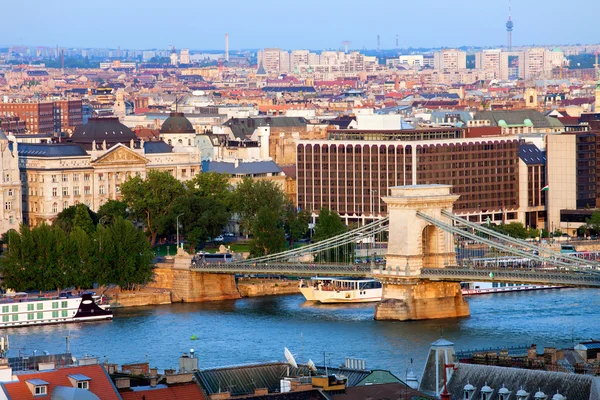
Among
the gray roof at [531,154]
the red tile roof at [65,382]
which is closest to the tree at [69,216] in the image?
the gray roof at [531,154]

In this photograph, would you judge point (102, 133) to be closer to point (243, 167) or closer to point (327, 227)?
point (243, 167)

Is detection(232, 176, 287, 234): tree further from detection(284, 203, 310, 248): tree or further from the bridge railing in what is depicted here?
the bridge railing

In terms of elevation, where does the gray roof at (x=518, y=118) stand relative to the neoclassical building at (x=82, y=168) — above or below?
above

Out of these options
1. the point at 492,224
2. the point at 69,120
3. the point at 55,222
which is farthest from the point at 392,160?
the point at 69,120

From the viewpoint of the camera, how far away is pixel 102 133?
3826 inches

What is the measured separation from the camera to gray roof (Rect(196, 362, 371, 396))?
35.2 meters

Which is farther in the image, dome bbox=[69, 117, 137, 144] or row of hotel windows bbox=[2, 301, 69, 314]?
dome bbox=[69, 117, 137, 144]

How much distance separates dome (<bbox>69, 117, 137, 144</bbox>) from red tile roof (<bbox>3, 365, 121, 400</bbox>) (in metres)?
63.8

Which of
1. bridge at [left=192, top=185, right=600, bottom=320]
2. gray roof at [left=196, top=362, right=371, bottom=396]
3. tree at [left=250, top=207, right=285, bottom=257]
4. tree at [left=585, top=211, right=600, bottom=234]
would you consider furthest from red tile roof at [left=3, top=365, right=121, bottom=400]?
tree at [left=585, top=211, right=600, bottom=234]

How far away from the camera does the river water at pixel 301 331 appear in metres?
54.8

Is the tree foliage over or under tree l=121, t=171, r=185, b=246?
under

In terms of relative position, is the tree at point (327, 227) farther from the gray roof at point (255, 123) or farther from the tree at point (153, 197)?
the gray roof at point (255, 123)

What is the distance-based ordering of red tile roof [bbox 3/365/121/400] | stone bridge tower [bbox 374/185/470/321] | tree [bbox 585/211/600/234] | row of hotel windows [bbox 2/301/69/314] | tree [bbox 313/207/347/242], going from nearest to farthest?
red tile roof [bbox 3/365/121/400] < row of hotel windows [bbox 2/301/69/314] < stone bridge tower [bbox 374/185/470/321] < tree [bbox 313/207/347/242] < tree [bbox 585/211/600/234]

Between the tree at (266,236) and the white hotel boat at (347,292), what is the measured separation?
6.80 meters
